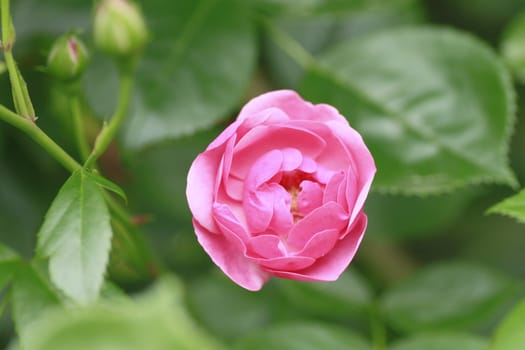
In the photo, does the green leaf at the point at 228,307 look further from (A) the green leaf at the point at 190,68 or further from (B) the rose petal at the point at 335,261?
(B) the rose petal at the point at 335,261

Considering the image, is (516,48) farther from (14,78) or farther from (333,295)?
(14,78)

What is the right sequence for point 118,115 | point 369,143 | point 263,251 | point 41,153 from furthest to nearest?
point 41,153, point 369,143, point 118,115, point 263,251

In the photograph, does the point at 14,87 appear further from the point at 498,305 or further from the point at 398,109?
the point at 498,305

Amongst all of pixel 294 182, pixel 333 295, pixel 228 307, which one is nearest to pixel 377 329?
pixel 333 295

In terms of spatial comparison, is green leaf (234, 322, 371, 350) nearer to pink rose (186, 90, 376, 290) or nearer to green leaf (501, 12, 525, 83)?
pink rose (186, 90, 376, 290)

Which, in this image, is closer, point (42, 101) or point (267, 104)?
point (267, 104)

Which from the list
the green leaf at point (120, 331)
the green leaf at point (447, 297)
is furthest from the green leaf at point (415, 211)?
the green leaf at point (120, 331)

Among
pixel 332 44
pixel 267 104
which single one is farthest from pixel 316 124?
pixel 332 44
